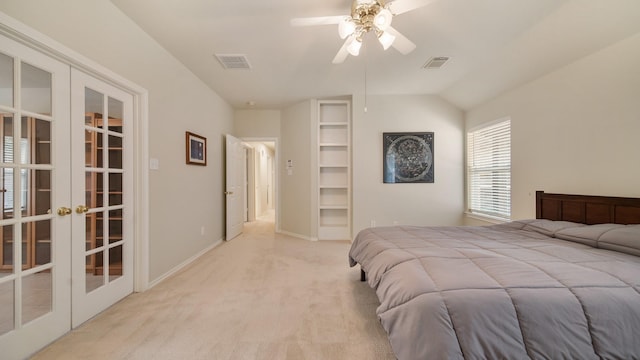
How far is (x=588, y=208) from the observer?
7.59ft

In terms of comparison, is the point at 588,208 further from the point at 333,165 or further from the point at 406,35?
the point at 333,165

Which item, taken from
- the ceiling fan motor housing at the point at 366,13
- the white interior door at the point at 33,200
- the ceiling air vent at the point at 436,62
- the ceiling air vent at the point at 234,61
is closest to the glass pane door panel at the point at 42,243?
the white interior door at the point at 33,200

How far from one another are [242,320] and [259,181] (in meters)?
5.75

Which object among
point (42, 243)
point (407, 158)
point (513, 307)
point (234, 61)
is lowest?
point (513, 307)

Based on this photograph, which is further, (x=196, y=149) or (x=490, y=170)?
(x=490, y=170)

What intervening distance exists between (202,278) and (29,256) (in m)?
1.44

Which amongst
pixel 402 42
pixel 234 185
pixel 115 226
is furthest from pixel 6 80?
pixel 234 185

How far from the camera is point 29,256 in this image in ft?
5.02

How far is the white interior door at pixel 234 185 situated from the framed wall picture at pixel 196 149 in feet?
2.59

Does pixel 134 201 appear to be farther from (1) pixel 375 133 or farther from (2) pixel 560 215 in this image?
(2) pixel 560 215

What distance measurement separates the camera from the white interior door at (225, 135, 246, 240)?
→ 14.8 feet

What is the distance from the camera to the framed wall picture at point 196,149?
3.26 metres

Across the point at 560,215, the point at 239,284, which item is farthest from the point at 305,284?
the point at 560,215

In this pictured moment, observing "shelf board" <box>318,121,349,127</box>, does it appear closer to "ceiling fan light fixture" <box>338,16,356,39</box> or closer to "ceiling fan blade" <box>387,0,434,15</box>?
"ceiling fan light fixture" <box>338,16,356,39</box>
